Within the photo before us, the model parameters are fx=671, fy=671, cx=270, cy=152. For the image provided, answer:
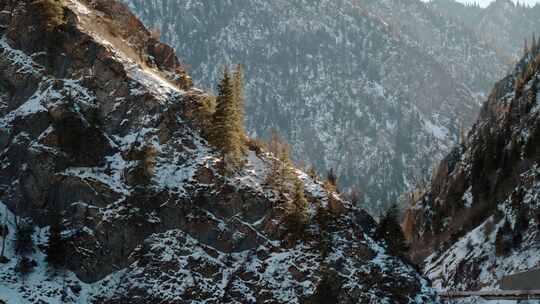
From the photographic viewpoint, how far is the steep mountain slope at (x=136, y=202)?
6244 cm

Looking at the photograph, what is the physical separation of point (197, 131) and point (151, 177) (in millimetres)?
8232

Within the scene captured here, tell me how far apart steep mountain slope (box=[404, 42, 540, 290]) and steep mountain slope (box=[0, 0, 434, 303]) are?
3252 cm

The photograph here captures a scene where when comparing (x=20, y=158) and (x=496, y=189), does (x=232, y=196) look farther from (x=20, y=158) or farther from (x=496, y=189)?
(x=496, y=189)

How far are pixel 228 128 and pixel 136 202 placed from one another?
12.6m

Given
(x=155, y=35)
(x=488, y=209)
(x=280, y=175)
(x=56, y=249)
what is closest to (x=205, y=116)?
(x=280, y=175)

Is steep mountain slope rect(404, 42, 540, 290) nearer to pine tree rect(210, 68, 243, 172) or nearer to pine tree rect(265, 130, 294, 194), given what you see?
pine tree rect(265, 130, 294, 194)

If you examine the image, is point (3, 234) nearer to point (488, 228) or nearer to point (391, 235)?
point (391, 235)

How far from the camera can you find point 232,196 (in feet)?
225

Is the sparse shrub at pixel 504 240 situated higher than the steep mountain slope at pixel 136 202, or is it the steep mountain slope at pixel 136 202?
the sparse shrub at pixel 504 240

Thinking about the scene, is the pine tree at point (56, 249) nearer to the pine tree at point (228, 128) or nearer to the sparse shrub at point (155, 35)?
the pine tree at point (228, 128)

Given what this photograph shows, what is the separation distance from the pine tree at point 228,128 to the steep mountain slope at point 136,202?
149 centimetres

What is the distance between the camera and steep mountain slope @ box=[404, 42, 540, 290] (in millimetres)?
97125

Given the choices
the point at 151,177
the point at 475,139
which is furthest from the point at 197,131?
the point at 475,139

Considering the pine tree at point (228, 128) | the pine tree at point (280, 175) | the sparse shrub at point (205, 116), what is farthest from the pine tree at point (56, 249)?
the pine tree at point (280, 175)
